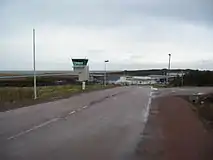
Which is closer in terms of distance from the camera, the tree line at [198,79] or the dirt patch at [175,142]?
the dirt patch at [175,142]

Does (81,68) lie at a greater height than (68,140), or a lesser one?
greater

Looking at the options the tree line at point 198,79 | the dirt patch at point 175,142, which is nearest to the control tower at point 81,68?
the dirt patch at point 175,142

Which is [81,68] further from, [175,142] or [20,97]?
[175,142]

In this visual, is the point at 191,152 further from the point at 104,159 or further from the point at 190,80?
the point at 190,80

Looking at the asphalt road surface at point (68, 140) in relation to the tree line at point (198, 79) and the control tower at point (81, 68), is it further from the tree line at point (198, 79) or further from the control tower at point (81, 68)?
the tree line at point (198, 79)

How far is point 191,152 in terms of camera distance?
10.4 m

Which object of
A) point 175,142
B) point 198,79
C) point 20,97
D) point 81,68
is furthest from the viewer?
point 198,79

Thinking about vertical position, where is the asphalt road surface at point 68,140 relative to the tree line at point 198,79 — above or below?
above

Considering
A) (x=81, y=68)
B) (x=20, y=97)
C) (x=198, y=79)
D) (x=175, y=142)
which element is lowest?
(x=198, y=79)

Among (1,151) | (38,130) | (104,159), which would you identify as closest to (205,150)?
(104,159)

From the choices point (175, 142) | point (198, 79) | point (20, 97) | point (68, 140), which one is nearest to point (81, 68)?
point (20, 97)

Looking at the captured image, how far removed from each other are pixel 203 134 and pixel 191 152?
13.1 ft

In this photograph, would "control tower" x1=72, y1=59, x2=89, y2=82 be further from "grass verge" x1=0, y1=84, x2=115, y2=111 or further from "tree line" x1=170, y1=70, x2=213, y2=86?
"tree line" x1=170, y1=70, x2=213, y2=86

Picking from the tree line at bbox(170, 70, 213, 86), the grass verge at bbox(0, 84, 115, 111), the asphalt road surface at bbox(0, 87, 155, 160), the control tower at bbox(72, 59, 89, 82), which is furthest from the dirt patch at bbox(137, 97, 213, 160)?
the tree line at bbox(170, 70, 213, 86)
